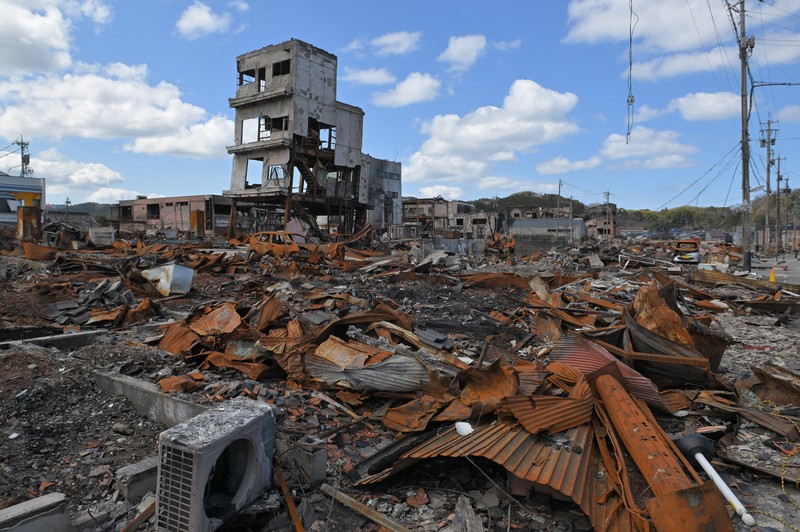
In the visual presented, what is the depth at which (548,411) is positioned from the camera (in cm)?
363

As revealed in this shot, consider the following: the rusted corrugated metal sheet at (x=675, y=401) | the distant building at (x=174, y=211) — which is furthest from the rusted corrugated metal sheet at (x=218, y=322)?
the distant building at (x=174, y=211)

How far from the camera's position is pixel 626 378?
4262mm

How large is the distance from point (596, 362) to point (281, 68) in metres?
28.0

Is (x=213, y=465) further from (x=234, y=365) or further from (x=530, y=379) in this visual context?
(x=530, y=379)

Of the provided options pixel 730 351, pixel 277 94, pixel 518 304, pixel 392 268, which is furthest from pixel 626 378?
pixel 277 94

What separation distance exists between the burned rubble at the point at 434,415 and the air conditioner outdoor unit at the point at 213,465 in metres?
0.15

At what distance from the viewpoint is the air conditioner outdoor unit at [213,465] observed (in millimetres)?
2713

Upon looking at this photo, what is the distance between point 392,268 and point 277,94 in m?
16.3

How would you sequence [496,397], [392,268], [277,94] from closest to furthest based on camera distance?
[496,397] → [392,268] → [277,94]

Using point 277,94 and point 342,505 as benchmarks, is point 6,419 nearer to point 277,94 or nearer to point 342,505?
point 342,505

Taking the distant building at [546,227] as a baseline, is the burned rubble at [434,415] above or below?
below

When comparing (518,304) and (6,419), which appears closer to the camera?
(6,419)

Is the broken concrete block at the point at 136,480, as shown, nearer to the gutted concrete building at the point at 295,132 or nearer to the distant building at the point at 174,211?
the gutted concrete building at the point at 295,132

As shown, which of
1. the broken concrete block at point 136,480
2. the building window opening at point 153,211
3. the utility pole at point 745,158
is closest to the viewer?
the broken concrete block at point 136,480
